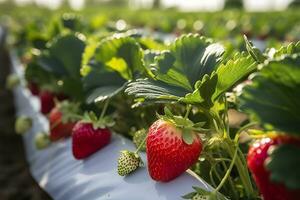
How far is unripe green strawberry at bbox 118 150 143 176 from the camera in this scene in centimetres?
161

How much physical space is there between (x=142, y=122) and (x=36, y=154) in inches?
36.5

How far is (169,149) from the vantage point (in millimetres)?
1399

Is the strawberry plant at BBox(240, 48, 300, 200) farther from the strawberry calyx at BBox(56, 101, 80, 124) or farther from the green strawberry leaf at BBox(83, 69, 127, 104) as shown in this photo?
the strawberry calyx at BBox(56, 101, 80, 124)

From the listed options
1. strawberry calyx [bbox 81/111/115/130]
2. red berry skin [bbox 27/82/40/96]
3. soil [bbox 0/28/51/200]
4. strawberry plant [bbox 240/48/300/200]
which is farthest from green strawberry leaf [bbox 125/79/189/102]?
red berry skin [bbox 27/82/40/96]

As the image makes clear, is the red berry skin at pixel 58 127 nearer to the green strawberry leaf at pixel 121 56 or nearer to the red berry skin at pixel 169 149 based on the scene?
the green strawberry leaf at pixel 121 56

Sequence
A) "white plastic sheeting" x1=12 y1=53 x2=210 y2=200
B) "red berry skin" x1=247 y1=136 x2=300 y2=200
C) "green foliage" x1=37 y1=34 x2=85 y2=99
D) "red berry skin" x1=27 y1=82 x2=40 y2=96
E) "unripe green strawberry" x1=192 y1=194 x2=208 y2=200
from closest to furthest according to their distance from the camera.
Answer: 1. "red berry skin" x1=247 y1=136 x2=300 y2=200
2. "unripe green strawberry" x1=192 y1=194 x2=208 y2=200
3. "white plastic sheeting" x1=12 y1=53 x2=210 y2=200
4. "green foliage" x1=37 y1=34 x2=85 y2=99
5. "red berry skin" x1=27 y1=82 x2=40 y2=96

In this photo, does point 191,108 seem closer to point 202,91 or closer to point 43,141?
point 202,91

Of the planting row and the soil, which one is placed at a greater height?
the planting row

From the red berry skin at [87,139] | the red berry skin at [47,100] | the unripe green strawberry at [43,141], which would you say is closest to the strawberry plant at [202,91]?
the red berry skin at [87,139]

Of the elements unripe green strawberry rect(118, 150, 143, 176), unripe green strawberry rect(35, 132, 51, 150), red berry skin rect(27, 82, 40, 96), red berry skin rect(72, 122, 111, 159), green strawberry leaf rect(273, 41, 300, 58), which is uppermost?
green strawberry leaf rect(273, 41, 300, 58)

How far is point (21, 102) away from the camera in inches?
167

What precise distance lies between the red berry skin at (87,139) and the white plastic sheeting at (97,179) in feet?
0.08

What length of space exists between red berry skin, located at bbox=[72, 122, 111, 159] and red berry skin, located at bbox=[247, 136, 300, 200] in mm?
898

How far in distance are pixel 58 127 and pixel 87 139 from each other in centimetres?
52
